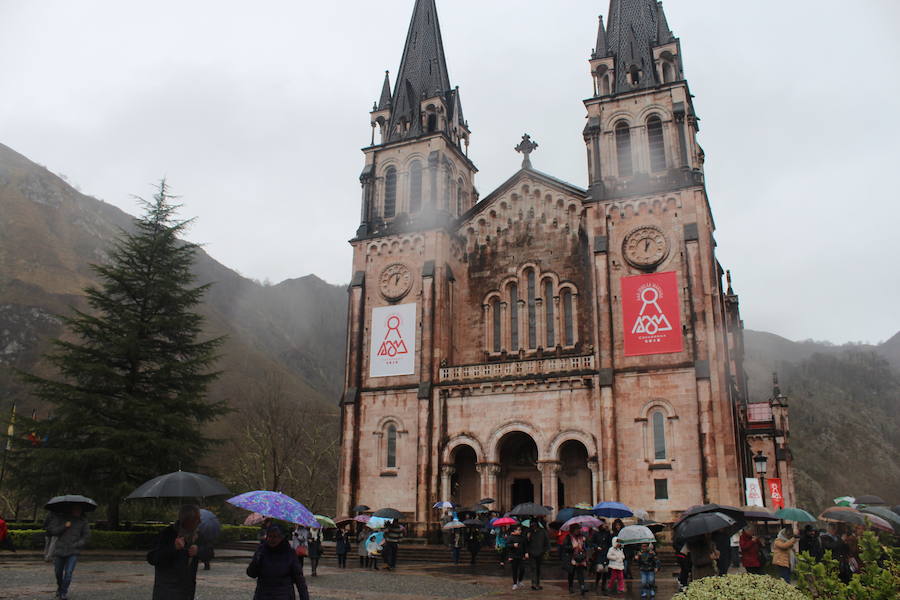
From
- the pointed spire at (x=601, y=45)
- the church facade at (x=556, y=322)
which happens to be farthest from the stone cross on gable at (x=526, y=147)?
the pointed spire at (x=601, y=45)

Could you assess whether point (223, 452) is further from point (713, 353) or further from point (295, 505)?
point (295, 505)

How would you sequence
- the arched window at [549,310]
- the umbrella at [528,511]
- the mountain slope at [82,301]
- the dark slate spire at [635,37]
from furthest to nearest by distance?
the mountain slope at [82,301], the dark slate spire at [635,37], the arched window at [549,310], the umbrella at [528,511]

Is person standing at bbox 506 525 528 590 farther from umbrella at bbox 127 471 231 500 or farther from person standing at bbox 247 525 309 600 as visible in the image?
person standing at bbox 247 525 309 600

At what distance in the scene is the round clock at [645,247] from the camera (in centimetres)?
3097

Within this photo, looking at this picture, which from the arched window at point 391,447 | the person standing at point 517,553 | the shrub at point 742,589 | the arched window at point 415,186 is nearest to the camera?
the shrub at point 742,589

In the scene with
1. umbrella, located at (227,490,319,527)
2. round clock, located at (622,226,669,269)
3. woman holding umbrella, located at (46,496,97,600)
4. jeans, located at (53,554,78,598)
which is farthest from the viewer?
round clock, located at (622,226,669,269)

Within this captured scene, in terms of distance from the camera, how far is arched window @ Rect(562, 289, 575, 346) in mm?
33194

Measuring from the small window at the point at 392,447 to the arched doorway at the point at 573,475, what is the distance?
7.68 metres

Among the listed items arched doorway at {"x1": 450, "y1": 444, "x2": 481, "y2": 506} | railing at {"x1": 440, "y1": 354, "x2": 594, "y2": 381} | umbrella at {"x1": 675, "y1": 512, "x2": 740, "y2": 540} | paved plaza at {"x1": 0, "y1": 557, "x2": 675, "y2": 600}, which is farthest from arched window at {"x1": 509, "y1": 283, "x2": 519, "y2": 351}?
umbrella at {"x1": 675, "y1": 512, "x2": 740, "y2": 540}

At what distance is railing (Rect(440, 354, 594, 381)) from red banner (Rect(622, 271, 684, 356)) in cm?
213

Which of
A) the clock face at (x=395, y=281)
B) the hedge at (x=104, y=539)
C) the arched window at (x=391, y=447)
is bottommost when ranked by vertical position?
the hedge at (x=104, y=539)

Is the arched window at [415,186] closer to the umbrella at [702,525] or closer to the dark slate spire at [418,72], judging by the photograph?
the dark slate spire at [418,72]

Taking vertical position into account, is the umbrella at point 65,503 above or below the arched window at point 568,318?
below

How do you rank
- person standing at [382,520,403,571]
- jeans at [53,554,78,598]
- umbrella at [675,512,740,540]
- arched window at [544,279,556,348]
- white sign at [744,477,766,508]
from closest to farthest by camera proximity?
umbrella at [675,512,740,540] → jeans at [53,554,78,598] → person standing at [382,520,403,571] → white sign at [744,477,766,508] → arched window at [544,279,556,348]
